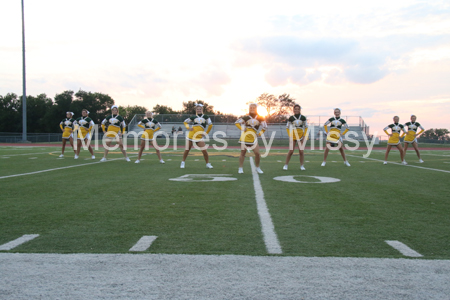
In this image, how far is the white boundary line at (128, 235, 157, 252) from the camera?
10.4 feet

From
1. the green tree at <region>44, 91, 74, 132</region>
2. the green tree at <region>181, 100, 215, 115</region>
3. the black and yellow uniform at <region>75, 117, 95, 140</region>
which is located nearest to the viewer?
the black and yellow uniform at <region>75, 117, 95, 140</region>

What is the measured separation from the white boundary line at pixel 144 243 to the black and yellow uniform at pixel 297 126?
8.05 meters

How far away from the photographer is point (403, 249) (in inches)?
127

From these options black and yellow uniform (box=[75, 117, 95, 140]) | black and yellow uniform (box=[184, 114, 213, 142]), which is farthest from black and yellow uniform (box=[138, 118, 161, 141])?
black and yellow uniform (box=[184, 114, 213, 142])

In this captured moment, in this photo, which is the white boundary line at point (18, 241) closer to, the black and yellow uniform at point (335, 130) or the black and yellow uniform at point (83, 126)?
the black and yellow uniform at point (335, 130)

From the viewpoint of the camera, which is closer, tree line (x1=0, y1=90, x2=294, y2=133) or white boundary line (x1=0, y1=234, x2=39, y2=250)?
white boundary line (x1=0, y1=234, x2=39, y2=250)

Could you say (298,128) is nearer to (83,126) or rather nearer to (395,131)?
(395,131)

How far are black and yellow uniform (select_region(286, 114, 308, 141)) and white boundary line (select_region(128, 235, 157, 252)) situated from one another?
26.4 ft

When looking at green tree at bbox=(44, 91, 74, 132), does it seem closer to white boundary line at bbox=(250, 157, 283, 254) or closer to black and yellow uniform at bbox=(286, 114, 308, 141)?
black and yellow uniform at bbox=(286, 114, 308, 141)

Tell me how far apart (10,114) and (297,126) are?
66.5 metres

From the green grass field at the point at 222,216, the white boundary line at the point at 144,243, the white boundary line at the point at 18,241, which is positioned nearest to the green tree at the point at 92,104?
the green grass field at the point at 222,216

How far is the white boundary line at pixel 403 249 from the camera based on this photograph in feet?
10.1

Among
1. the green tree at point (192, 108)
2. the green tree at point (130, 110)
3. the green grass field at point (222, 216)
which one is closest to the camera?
the green grass field at point (222, 216)

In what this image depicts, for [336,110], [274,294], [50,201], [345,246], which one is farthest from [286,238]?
[336,110]
